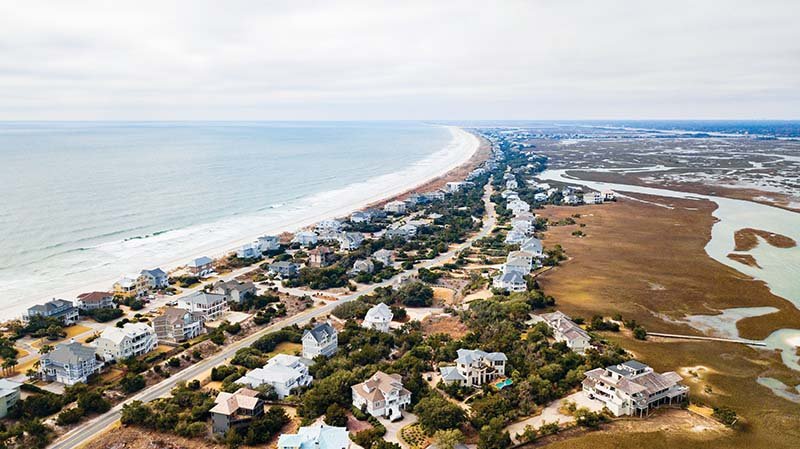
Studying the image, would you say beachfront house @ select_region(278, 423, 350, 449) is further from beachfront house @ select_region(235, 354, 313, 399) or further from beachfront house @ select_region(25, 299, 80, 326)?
beachfront house @ select_region(25, 299, 80, 326)

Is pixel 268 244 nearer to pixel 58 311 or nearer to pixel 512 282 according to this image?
pixel 58 311

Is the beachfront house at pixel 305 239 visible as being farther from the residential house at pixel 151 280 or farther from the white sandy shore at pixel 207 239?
the residential house at pixel 151 280

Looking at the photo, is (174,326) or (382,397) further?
(174,326)

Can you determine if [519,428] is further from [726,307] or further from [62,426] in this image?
[726,307]

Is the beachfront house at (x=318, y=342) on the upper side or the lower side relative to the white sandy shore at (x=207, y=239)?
upper

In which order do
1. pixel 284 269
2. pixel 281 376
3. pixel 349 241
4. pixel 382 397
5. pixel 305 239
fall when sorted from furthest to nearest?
pixel 305 239 < pixel 349 241 < pixel 284 269 < pixel 281 376 < pixel 382 397

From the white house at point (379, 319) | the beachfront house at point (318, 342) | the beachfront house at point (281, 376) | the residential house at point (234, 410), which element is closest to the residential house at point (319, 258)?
the white house at point (379, 319)

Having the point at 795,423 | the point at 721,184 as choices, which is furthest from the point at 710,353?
the point at 721,184

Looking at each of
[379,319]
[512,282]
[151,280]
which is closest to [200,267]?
[151,280]
